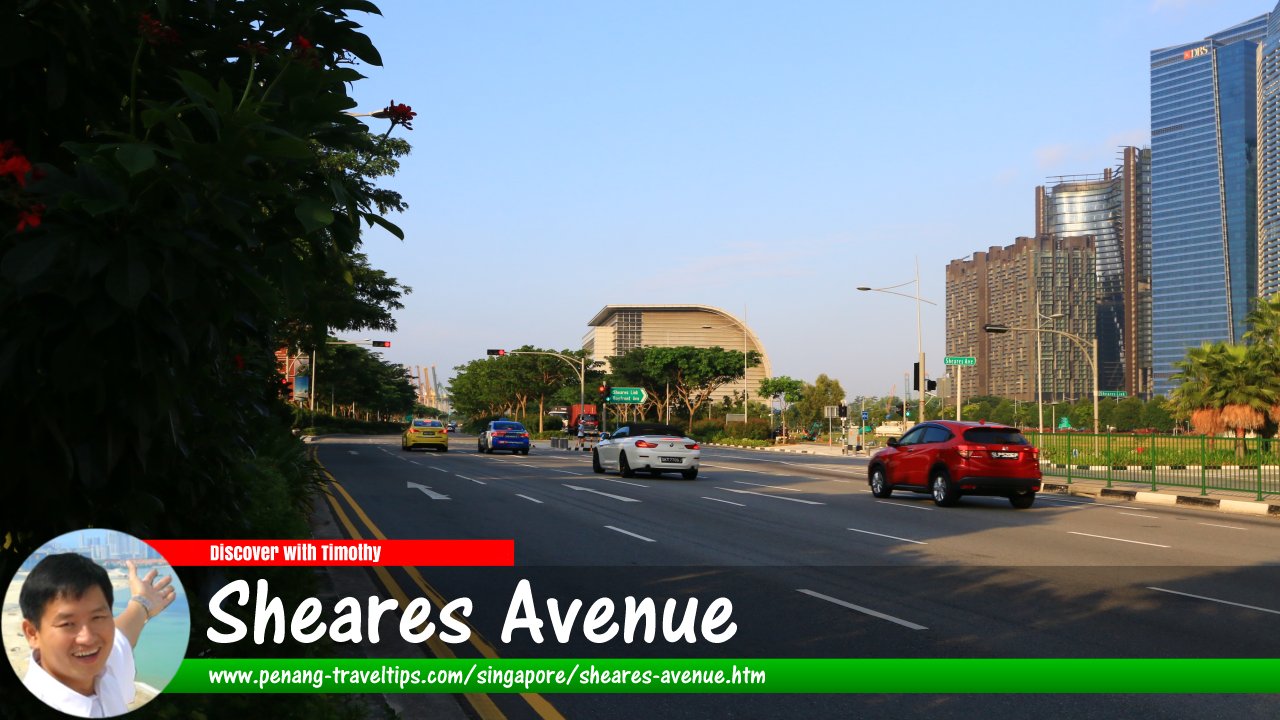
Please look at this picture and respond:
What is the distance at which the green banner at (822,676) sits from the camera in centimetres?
698

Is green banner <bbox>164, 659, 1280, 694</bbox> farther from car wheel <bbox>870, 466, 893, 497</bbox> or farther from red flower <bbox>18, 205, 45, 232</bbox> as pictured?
car wheel <bbox>870, 466, 893, 497</bbox>

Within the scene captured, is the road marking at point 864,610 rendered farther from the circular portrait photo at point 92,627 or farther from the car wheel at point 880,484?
the car wheel at point 880,484

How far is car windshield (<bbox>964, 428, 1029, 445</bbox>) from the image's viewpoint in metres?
21.7

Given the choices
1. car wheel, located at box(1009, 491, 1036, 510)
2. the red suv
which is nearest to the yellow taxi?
the red suv

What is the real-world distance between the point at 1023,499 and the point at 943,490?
191 cm

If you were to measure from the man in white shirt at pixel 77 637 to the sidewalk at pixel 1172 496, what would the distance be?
975 inches

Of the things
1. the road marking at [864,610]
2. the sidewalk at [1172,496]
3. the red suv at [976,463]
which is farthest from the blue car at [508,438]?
the road marking at [864,610]

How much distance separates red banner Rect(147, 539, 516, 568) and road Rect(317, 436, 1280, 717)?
400 millimetres

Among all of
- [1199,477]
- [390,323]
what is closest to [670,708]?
[1199,477]

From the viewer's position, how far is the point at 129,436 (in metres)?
3.57

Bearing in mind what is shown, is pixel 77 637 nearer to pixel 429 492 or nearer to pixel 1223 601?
pixel 1223 601

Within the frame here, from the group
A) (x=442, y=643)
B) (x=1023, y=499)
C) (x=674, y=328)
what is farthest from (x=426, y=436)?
(x=674, y=328)

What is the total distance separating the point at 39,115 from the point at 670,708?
4.84 metres

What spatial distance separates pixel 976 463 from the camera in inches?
850
